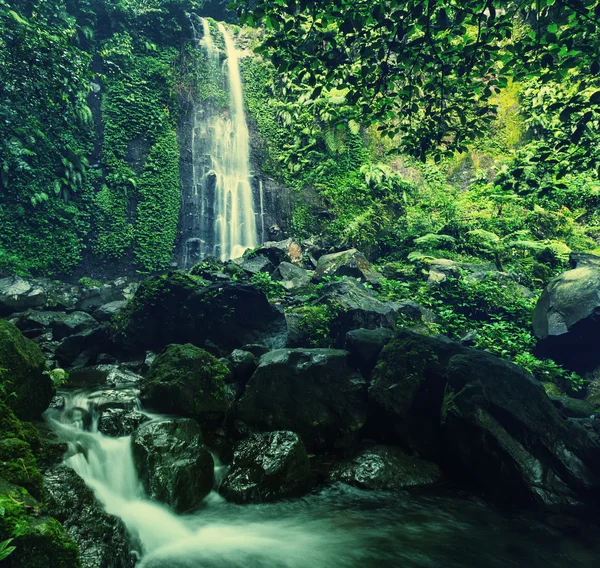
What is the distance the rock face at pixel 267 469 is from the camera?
4.42 meters

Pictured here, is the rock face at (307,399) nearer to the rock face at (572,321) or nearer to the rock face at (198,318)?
the rock face at (198,318)

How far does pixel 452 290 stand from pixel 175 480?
8.58 meters

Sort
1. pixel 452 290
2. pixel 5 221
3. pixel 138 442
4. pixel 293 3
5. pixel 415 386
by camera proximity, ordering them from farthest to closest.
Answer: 1. pixel 5 221
2. pixel 452 290
3. pixel 415 386
4. pixel 138 442
5. pixel 293 3

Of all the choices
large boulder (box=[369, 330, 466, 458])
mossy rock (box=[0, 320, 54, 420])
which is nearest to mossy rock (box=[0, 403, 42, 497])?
mossy rock (box=[0, 320, 54, 420])

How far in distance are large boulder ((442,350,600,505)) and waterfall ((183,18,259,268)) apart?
1218 centimetres

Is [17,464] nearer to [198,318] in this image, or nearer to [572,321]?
[198,318]

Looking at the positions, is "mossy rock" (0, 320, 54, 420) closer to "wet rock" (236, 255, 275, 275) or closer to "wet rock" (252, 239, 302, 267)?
"wet rock" (236, 255, 275, 275)

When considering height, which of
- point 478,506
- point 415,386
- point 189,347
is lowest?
point 478,506

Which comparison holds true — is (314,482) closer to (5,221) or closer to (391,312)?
(391,312)

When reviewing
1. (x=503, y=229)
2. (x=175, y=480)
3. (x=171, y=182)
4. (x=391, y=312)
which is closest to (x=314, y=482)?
(x=175, y=480)

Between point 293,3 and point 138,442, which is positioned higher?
point 293,3

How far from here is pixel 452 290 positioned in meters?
10.3

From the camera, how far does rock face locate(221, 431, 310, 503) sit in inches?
174

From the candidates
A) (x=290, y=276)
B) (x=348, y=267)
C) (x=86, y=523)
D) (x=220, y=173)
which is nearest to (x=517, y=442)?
(x=86, y=523)
